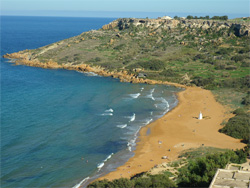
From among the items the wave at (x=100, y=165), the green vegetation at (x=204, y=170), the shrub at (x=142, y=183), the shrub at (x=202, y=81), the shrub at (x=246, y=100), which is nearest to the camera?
the green vegetation at (x=204, y=170)

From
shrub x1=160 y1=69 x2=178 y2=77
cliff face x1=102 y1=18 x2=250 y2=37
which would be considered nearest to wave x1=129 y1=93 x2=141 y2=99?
shrub x1=160 y1=69 x2=178 y2=77

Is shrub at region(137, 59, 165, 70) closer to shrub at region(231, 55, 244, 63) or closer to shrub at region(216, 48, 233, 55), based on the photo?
shrub at region(216, 48, 233, 55)

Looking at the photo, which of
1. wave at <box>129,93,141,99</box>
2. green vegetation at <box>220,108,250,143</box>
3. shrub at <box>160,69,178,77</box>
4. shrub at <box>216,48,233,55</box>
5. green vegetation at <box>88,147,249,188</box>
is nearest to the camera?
green vegetation at <box>88,147,249,188</box>

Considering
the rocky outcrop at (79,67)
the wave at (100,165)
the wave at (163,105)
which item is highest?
the rocky outcrop at (79,67)

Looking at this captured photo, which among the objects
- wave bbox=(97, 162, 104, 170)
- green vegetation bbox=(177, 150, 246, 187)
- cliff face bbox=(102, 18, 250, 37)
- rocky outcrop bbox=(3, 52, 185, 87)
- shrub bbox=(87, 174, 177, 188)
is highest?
cliff face bbox=(102, 18, 250, 37)

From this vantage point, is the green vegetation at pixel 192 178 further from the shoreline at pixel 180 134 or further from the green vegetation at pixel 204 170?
the shoreline at pixel 180 134

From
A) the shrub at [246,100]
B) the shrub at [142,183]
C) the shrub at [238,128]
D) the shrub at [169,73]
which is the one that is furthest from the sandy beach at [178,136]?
the shrub at [169,73]

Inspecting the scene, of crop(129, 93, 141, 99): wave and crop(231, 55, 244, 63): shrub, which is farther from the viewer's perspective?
crop(231, 55, 244, 63): shrub

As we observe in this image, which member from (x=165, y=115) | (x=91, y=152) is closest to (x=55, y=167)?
(x=91, y=152)
